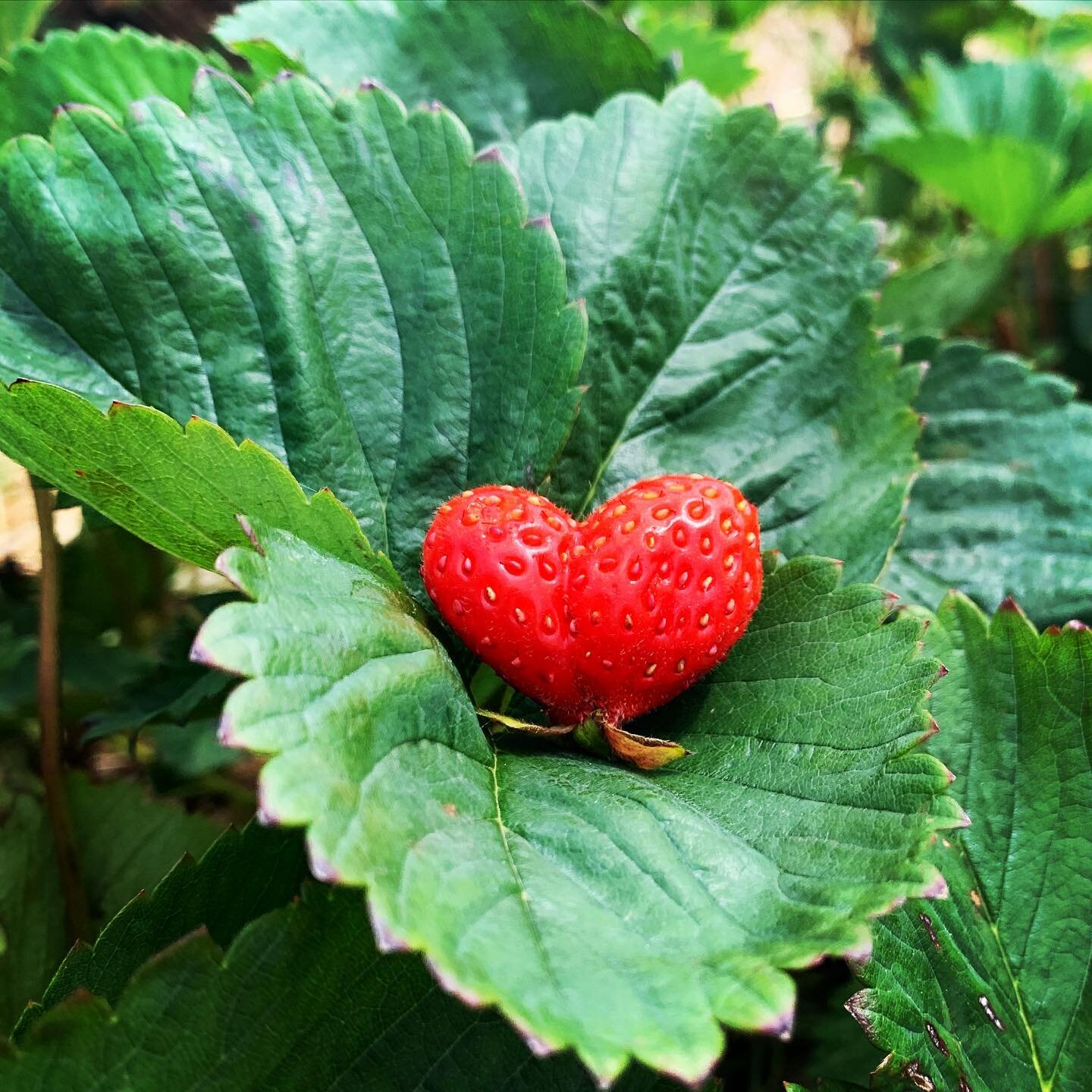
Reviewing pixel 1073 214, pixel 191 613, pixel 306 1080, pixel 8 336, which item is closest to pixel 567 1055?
pixel 306 1080

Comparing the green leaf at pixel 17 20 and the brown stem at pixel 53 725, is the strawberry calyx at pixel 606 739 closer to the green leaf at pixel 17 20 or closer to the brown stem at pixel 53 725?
the brown stem at pixel 53 725

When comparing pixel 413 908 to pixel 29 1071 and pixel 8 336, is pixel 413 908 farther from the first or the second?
pixel 8 336

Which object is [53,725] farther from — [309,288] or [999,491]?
[999,491]

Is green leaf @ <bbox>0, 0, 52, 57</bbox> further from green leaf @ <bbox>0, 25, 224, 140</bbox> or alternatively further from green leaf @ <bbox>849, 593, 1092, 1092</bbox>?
green leaf @ <bbox>849, 593, 1092, 1092</bbox>

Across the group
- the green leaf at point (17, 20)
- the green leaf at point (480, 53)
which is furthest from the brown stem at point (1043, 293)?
the green leaf at point (17, 20)

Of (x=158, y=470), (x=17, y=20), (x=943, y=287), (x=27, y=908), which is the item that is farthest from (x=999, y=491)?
(x=17, y=20)
